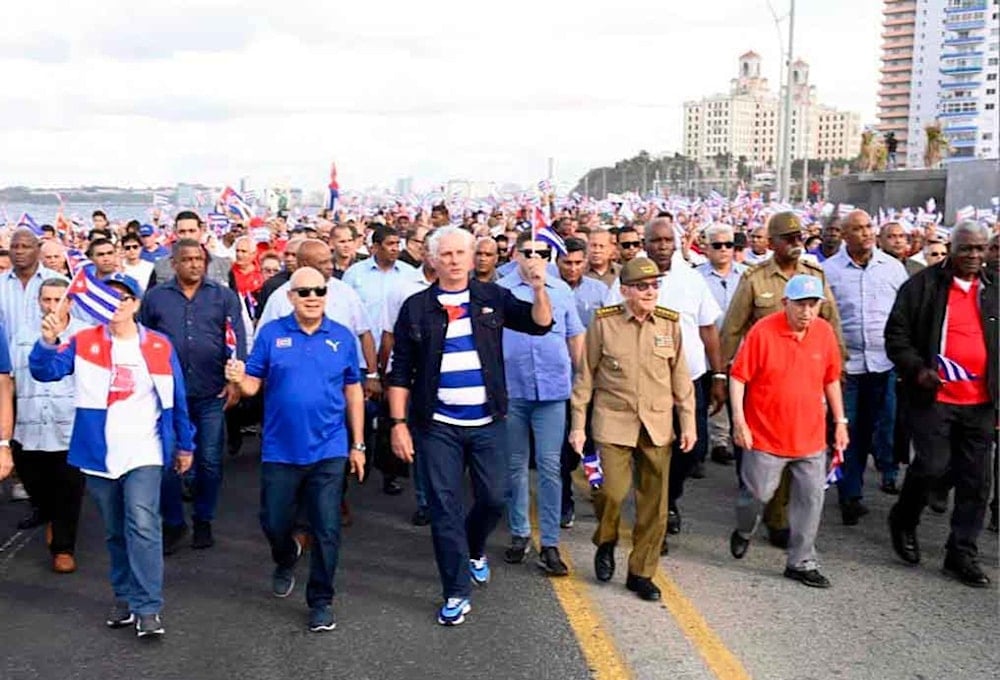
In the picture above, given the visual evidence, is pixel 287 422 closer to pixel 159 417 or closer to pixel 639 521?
pixel 159 417

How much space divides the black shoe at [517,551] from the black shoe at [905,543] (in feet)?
7.27

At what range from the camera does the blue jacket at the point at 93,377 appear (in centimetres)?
527

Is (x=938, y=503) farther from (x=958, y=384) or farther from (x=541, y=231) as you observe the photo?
(x=541, y=231)

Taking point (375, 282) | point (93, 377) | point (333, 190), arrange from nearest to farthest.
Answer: point (93, 377), point (375, 282), point (333, 190)

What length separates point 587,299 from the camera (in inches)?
289

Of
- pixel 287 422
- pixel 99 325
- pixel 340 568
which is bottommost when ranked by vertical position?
pixel 340 568

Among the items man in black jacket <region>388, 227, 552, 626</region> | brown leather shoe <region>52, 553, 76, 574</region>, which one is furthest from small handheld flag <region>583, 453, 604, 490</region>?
brown leather shoe <region>52, 553, 76, 574</region>

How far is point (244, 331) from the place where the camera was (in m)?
7.28

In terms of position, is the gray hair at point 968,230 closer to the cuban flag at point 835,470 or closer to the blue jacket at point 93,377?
the cuban flag at point 835,470

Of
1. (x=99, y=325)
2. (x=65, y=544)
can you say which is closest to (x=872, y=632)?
(x=99, y=325)

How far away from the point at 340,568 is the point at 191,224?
5433mm

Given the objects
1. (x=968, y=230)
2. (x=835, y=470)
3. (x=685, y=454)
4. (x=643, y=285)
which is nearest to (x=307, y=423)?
(x=643, y=285)

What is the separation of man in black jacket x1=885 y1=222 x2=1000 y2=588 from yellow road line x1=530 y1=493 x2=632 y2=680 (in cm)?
215

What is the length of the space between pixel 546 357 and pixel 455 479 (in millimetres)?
1131
